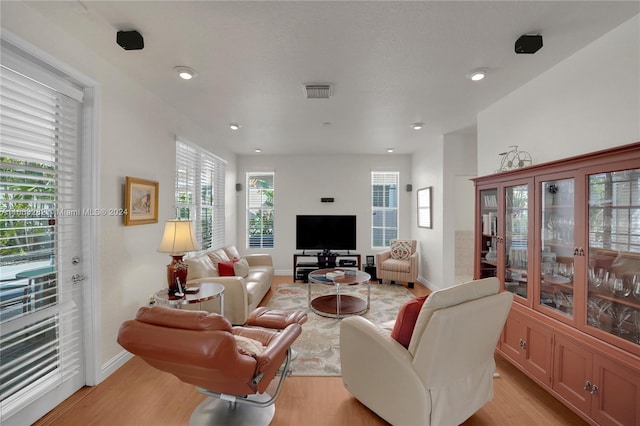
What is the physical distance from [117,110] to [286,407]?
2874mm

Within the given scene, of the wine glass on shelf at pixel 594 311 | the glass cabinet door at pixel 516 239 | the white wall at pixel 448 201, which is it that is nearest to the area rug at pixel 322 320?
the white wall at pixel 448 201

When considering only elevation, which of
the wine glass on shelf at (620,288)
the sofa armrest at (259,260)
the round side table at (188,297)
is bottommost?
the sofa armrest at (259,260)

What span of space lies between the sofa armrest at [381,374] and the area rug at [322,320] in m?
0.56

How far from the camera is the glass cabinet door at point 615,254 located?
1765mm

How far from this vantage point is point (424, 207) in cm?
554

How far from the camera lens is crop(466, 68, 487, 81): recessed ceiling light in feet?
8.27

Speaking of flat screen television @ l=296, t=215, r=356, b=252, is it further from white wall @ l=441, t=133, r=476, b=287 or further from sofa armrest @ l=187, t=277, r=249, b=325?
sofa armrest @ l=187, t=277, r=249, b=325

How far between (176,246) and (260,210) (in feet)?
12.6

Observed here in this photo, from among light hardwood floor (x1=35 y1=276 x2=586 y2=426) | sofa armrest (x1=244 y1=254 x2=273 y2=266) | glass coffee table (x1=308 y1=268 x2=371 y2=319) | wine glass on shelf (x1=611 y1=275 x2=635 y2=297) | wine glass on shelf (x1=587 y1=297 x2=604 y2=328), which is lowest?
light hardwood floor (x1=35 y1=276 x2=586 y2=426)

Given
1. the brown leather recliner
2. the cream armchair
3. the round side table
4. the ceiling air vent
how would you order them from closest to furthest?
the brown leather recliner, the cream armchair, the round side table, the ceiling air vent

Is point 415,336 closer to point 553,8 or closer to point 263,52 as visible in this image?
point 553,8

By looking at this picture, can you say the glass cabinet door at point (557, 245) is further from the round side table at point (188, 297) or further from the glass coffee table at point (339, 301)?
the round side table at point (188, 297)

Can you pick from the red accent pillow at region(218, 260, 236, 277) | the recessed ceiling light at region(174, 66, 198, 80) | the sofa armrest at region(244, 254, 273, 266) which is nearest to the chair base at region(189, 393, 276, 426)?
the red accent pillow at region(218, 260, 236, 277)

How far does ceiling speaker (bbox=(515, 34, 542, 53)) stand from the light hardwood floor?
2612 millimetres
